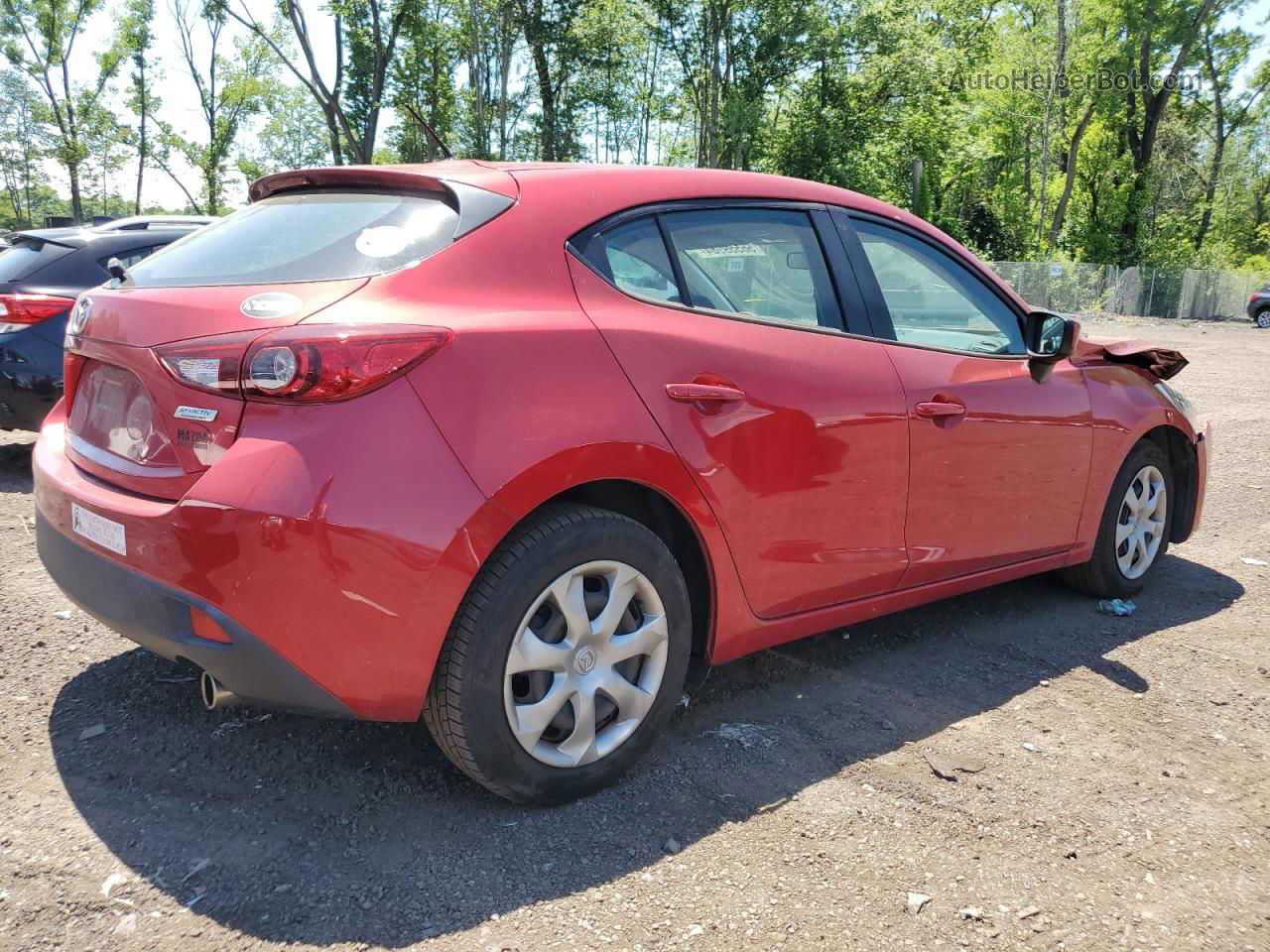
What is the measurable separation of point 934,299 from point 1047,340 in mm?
565

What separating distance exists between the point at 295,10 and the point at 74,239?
22.2 metres

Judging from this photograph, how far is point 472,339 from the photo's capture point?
2377 millimetres

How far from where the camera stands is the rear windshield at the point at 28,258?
245 inches

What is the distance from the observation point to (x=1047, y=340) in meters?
3.97

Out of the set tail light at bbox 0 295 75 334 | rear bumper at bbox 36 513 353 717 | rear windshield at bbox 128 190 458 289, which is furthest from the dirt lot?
tail light at bbox 0 295 75 334

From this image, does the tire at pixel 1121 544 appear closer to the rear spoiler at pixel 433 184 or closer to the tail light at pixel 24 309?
the rear spoiler at pixel 433 184

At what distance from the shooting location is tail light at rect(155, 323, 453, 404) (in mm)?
2234

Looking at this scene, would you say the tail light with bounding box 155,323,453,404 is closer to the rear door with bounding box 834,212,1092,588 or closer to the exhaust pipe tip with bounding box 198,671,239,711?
the exhaust pipe tip with bounding box 198,671,239,711

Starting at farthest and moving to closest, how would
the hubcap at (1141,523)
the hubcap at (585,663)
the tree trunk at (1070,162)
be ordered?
the tree trunk at (1070,162)
the hubcap at (1141,523)
the hubcap at (585,663)

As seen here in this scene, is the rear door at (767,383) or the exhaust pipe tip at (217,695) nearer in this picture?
the exhaust pipe tip at (217,695)

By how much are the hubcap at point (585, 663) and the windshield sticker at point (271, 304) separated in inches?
36.1

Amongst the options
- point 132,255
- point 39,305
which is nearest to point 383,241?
point 39,305

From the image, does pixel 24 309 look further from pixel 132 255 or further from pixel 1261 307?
pixel 1261 307

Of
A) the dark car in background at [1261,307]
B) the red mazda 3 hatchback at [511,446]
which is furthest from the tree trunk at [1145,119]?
the red mazda 3 hatchback at [511,446]
